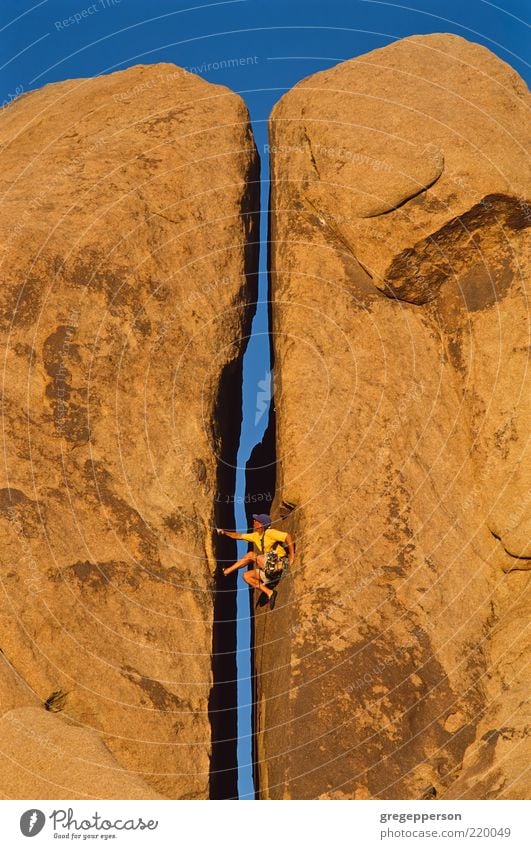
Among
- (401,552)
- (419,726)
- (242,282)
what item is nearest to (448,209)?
(242,282)

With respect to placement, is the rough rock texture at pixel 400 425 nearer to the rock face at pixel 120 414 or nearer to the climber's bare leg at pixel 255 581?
the climber's bare leg at pixel 255 581

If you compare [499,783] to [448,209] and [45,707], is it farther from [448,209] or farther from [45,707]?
[448,209]

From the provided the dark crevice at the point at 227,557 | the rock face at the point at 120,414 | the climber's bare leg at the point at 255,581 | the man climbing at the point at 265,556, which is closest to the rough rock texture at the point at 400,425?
the man climbing at the point at 265,556

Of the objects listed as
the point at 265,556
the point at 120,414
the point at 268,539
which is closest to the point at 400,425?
the point at 268,539

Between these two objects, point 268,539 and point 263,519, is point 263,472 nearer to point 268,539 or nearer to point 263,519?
point 263,519

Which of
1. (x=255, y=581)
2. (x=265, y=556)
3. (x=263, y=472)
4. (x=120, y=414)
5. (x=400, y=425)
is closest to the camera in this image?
(x=265, y=556)

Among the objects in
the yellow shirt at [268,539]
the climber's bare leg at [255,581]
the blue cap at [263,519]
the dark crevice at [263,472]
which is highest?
the dark crevice at [263,472]
